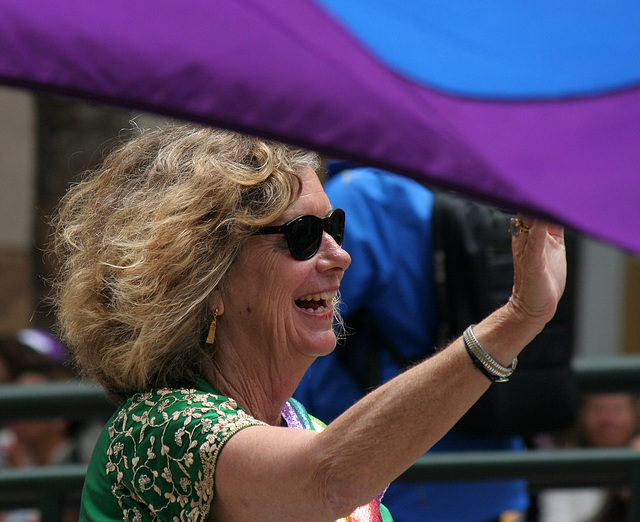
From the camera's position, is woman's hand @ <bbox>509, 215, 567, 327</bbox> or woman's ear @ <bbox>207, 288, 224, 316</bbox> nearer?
woman's hand @ <bbox>509, 215, 567, 327</bbox>

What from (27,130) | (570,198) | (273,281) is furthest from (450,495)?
(27,130)

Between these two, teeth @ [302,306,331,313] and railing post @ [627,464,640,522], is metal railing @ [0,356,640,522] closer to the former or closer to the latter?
railing post @ [627,464,640,522]

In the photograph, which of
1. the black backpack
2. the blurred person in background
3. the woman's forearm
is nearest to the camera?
the woman's forearm

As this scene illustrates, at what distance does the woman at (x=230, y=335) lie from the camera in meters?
1.53

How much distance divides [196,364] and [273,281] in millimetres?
235

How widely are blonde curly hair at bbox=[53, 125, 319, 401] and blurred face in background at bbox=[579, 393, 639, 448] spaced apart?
321 centimetres

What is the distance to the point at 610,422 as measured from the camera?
189 inches

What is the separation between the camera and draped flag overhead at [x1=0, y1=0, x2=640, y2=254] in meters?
1.09

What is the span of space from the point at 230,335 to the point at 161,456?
37cm

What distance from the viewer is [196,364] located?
1.99 meters

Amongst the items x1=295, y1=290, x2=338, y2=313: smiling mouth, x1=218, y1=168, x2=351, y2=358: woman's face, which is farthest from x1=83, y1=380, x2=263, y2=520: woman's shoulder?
x1=295, y1=290, x2=338, y2=313: smiling mouth

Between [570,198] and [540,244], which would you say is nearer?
[570,198]

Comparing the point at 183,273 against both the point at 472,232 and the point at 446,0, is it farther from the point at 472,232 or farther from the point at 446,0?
the point at 472,232

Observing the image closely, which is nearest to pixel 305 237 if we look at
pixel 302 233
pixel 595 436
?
pixel 302 233
